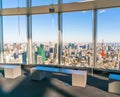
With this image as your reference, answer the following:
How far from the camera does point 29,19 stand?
23.1ft

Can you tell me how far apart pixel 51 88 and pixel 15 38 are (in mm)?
3931

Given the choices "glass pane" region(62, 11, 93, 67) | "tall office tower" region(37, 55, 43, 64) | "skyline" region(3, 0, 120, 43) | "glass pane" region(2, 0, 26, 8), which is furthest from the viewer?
"tall office tower" region(37, 55, 43, 64)

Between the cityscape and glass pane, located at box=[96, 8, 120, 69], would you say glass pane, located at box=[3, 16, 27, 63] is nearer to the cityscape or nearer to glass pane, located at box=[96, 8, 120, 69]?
the cityscape

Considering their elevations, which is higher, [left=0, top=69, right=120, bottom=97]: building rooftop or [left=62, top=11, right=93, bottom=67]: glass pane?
[left=62, top=11, right=93, bottom=67]: glass pane

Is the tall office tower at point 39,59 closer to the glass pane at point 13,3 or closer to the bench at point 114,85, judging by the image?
the glass pane at point 13,3

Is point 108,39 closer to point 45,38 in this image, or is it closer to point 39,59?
point 45,38

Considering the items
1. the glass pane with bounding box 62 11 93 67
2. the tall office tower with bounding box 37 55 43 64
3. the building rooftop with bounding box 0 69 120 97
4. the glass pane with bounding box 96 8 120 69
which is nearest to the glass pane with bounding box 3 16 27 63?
the tall office tower with bounding box 37 55 43 64

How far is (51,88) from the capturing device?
13.4 ft

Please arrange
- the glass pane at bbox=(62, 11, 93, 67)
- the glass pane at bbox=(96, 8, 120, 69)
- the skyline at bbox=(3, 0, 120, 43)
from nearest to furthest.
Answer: the glass pane at bbox=(96, 8, 120, 69)
the skyline at bbox=(3, 0, 120, 43)
the glass pane at bbox=(62, 11, 93, 67)

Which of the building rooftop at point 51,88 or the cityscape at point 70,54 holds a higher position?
the cityscape at point 70,54

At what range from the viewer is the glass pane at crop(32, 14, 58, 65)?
6.82 meters

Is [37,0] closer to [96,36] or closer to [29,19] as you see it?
[29,19]

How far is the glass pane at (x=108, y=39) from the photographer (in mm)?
5793

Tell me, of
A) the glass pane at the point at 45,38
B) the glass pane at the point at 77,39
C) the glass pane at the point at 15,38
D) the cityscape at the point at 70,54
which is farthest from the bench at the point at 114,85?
the glass pane at the point at 15,38
